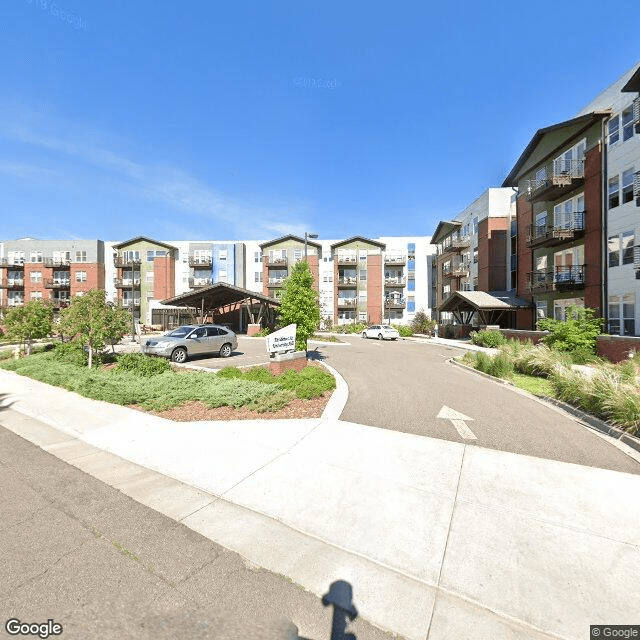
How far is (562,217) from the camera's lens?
898 inches

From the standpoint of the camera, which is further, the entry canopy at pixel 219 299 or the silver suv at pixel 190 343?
the entry canopy at pixel 219 299

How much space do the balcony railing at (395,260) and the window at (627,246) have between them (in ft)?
110

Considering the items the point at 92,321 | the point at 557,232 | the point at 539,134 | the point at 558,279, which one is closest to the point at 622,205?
the point at 557,232

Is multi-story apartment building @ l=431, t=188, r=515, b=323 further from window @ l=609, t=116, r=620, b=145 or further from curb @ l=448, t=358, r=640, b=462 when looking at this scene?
curb @ l=448, t=358, r=640, b=462

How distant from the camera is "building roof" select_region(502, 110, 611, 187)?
19359 millimetres

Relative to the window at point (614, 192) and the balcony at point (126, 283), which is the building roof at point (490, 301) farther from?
the balcony at point (126, 283)

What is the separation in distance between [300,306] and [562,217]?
2188 centimetres

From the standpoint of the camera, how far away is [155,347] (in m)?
15.2

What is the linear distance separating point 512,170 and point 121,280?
56.5 m

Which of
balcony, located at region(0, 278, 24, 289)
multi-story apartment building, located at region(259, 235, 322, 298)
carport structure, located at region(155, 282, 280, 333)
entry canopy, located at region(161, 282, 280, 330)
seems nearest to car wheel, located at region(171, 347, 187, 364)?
A: carport structure, located at region(155, 282, 280, 333)

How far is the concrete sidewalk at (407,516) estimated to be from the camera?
269 cm

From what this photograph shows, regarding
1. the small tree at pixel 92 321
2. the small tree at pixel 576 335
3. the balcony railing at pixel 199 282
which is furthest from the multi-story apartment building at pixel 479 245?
the balcony railing at pixel 199 282

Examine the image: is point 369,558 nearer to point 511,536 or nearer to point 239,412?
point 511,536

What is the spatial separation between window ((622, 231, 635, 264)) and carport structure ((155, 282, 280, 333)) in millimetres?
24386
